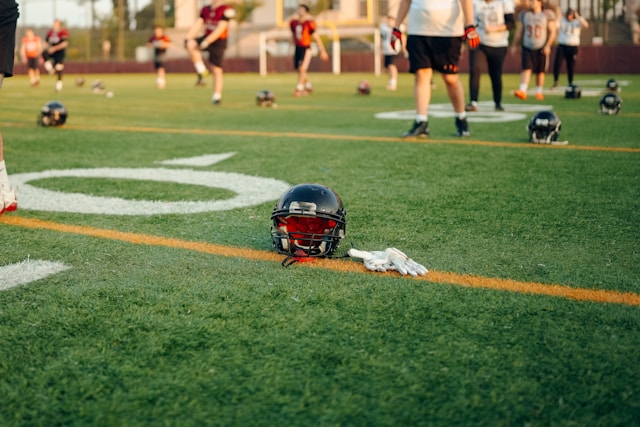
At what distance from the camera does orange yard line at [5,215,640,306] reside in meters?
2.77

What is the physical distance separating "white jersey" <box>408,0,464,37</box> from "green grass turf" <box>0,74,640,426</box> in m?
2.55

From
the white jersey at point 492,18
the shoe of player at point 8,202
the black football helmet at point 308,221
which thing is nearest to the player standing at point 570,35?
the white jersey at point 492,18

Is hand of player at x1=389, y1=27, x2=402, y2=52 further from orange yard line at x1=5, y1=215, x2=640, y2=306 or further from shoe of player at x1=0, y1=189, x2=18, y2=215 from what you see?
orange yard line at x1=5, y1=215, x2=640, y2=306

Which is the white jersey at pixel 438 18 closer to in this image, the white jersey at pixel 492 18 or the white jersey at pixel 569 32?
the white jersey at pixel 492 18

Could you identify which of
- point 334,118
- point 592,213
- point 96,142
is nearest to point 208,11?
point 334,118

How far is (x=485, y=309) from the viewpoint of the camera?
2619 mm

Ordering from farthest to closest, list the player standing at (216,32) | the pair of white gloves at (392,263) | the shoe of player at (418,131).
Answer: the player standing at (216,32) → the shoe of player at (418,131) → the pair of white gloves at (392,263)

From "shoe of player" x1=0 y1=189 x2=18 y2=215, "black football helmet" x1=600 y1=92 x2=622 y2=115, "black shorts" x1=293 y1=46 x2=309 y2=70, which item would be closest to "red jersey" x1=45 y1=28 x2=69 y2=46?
"black shorts" x1=293 y1=46 x2=309 y2=70

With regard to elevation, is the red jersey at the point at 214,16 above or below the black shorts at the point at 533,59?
above

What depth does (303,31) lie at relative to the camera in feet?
59.1

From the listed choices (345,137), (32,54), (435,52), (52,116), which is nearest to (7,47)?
(345,137)

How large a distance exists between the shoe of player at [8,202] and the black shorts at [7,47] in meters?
0.79

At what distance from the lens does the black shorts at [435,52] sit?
7.55m

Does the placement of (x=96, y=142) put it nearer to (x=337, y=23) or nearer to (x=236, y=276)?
(x=236, y=276)
